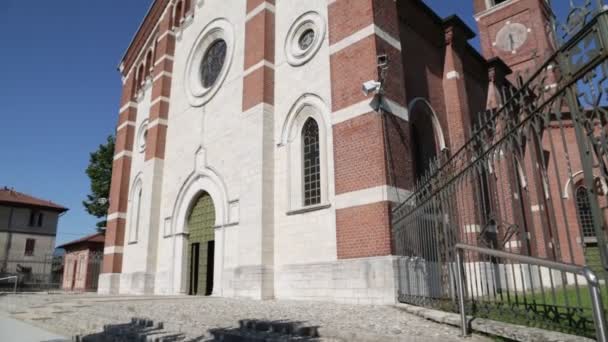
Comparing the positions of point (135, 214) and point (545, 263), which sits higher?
point (135, 214)

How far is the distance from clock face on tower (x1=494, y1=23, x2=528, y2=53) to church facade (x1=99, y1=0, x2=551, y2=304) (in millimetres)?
7809

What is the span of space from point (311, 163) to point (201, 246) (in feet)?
18.6

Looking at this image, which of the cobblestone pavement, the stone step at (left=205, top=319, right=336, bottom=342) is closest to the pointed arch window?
the cobblestone pavement

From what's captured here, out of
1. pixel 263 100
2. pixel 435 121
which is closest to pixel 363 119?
pixel 263 100

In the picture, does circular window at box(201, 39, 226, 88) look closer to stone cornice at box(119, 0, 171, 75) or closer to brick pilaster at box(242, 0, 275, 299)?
brick pilaster at box(242, 0, 275, 299)

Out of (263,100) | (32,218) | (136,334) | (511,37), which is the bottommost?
(136,334)

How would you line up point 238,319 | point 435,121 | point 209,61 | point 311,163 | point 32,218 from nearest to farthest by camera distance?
point 238,319 < point 311,163 < point 435,121 < point 209,61 < point 32,218

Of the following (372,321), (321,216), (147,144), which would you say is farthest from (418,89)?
(147,144)

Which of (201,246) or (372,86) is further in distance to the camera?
(201,246)

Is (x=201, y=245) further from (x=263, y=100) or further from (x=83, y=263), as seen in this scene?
(x=83, y=263)

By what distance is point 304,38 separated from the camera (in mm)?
12469

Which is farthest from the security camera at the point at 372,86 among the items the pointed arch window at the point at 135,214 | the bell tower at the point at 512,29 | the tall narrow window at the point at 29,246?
the tall narrow window at the point at 29,246

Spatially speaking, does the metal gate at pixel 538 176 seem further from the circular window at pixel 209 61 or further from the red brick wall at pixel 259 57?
the circular window at pixel 209 61

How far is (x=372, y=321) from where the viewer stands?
5680 millimetres
